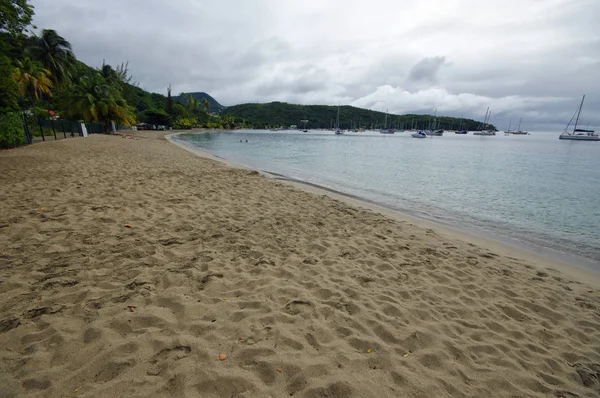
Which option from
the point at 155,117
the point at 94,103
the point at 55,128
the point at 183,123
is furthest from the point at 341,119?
the point at 55,128

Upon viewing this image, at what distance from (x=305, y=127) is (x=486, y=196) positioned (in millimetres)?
182789

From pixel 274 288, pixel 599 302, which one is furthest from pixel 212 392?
pixel 599 302

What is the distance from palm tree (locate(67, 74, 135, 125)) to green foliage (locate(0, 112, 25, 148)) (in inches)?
1009

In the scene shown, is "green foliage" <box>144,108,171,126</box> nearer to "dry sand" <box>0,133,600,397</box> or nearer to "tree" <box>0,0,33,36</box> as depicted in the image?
"tree" <box>0,0,33,36</box>

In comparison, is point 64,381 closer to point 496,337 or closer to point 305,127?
point 496,337

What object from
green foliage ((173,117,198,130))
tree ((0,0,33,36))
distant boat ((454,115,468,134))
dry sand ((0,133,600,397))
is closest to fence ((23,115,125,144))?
tree ((0,0,33,36))

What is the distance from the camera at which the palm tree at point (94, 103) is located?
3769 centimetres

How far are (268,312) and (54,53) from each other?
2602 inches

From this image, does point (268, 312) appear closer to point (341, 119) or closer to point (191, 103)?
point (191, 103)

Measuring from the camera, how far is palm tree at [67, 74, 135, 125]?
37.7 meters

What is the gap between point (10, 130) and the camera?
50.6ft

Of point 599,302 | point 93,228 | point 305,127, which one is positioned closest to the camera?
point 599,302

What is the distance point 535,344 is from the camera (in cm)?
308

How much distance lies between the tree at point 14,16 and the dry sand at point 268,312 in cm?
957
